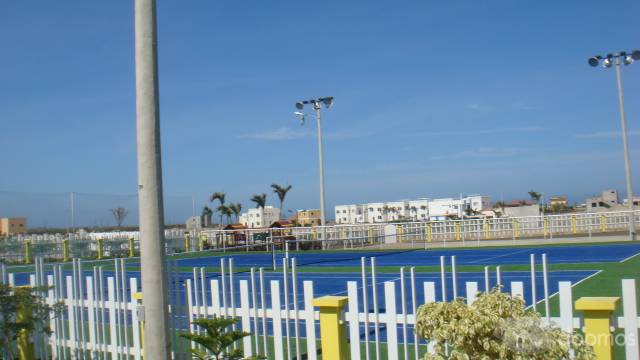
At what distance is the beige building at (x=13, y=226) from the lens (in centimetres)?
3994

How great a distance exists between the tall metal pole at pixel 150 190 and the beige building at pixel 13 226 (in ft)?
126

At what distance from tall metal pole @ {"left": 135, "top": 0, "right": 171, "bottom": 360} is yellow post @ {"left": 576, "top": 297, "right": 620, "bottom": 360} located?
3.43 m

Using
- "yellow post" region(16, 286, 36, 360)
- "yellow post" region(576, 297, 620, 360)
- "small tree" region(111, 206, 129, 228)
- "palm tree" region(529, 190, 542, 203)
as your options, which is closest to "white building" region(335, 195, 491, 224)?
"palm tree" region(529, 190, 542, 203)

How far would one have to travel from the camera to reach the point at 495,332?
168 inches

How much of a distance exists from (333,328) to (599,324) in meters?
2.64

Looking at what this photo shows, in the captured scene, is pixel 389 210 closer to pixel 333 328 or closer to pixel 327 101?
pixel 327 101

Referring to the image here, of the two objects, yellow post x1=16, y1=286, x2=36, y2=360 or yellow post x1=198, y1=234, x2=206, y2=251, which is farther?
yellow post x1=198, y1=234, x2=206, y2=251

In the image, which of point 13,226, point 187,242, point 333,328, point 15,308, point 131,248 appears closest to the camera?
point 333,328

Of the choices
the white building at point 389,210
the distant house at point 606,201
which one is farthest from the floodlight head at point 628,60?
the white building at point 389,210

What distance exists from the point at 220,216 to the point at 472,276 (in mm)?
85913

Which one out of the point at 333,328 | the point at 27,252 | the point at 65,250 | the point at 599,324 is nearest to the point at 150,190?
the point at 333,328

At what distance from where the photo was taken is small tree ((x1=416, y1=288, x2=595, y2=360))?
3910 mm

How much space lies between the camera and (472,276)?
1900cm

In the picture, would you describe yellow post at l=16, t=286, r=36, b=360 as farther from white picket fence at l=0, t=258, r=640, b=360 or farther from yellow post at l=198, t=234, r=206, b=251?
yellow post at l=198, t=234, r=206, b=251
